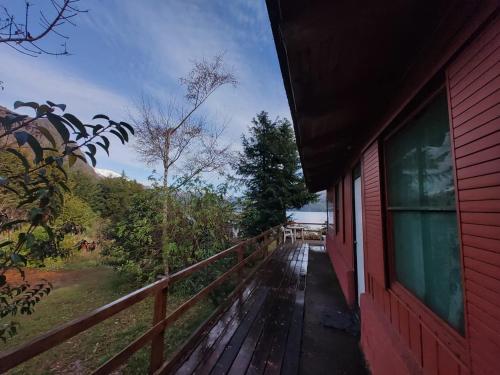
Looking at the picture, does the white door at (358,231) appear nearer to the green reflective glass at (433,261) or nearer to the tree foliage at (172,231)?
the green reflective glass at (433,261)

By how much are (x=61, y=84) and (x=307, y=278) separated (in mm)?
5404

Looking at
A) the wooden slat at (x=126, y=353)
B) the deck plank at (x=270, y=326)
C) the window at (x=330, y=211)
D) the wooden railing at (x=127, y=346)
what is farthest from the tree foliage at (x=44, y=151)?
the window at (x=330, y=211)

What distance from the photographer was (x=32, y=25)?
46.2 inches

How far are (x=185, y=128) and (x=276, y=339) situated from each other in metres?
7.13

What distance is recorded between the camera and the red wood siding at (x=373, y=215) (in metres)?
2.24

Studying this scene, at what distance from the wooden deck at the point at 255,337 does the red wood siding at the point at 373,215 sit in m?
1.20

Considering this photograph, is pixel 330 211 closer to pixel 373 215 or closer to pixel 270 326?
pixel 270 326

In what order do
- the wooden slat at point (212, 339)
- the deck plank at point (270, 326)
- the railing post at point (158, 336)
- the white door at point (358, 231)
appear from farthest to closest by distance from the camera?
the white door at point (358, 231) → the deck plank at point (270, 326) → the wooden slat at point (212, 339) → the railing post at point (158, 336)

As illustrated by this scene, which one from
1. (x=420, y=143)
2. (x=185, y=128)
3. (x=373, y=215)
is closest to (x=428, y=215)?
(x=420, y=143)

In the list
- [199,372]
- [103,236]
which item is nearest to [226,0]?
[199,372]

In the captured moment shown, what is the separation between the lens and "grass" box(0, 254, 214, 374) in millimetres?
3264

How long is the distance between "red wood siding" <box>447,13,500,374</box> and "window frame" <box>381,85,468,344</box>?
0.18 ft

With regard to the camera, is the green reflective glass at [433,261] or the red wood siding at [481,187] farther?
the green reflective glass at [433,261]

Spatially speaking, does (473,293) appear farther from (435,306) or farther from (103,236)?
(103,236)
